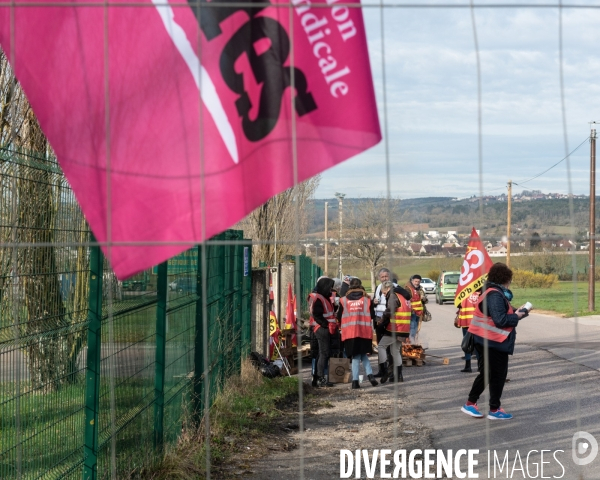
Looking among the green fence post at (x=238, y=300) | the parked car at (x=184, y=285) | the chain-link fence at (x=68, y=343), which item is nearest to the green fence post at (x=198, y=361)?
the parked car at (x=184, y=285)

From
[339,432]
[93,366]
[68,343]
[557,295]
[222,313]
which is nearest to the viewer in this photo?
[557,295]

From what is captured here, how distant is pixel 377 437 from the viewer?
28.7 ft

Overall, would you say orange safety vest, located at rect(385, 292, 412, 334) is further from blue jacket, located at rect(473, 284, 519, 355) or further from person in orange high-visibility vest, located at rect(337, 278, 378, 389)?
blue jacket, located at rect(473, 284, 519, 355)

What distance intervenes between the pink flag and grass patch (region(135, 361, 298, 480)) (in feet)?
9.37

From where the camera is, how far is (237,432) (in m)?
8.42

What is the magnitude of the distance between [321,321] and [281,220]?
6819 millimetres

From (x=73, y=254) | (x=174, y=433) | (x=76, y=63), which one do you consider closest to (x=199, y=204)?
(x=76, y=63)

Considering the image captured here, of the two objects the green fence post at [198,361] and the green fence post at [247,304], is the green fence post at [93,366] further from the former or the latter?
the green fence post at [247,304]

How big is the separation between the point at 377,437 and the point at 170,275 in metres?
2.85

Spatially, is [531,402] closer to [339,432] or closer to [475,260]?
[339,432]

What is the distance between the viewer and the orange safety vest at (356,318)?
12906 mm

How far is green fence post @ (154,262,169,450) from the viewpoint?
6.71 m

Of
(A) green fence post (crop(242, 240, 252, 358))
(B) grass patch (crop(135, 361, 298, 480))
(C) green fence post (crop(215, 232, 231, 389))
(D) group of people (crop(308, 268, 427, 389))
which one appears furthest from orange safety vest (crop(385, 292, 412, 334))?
(C) green fence post (crop(215, 232, 231, 389))

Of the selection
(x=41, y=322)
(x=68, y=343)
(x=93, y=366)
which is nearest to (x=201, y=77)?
(x=41, y=322)
